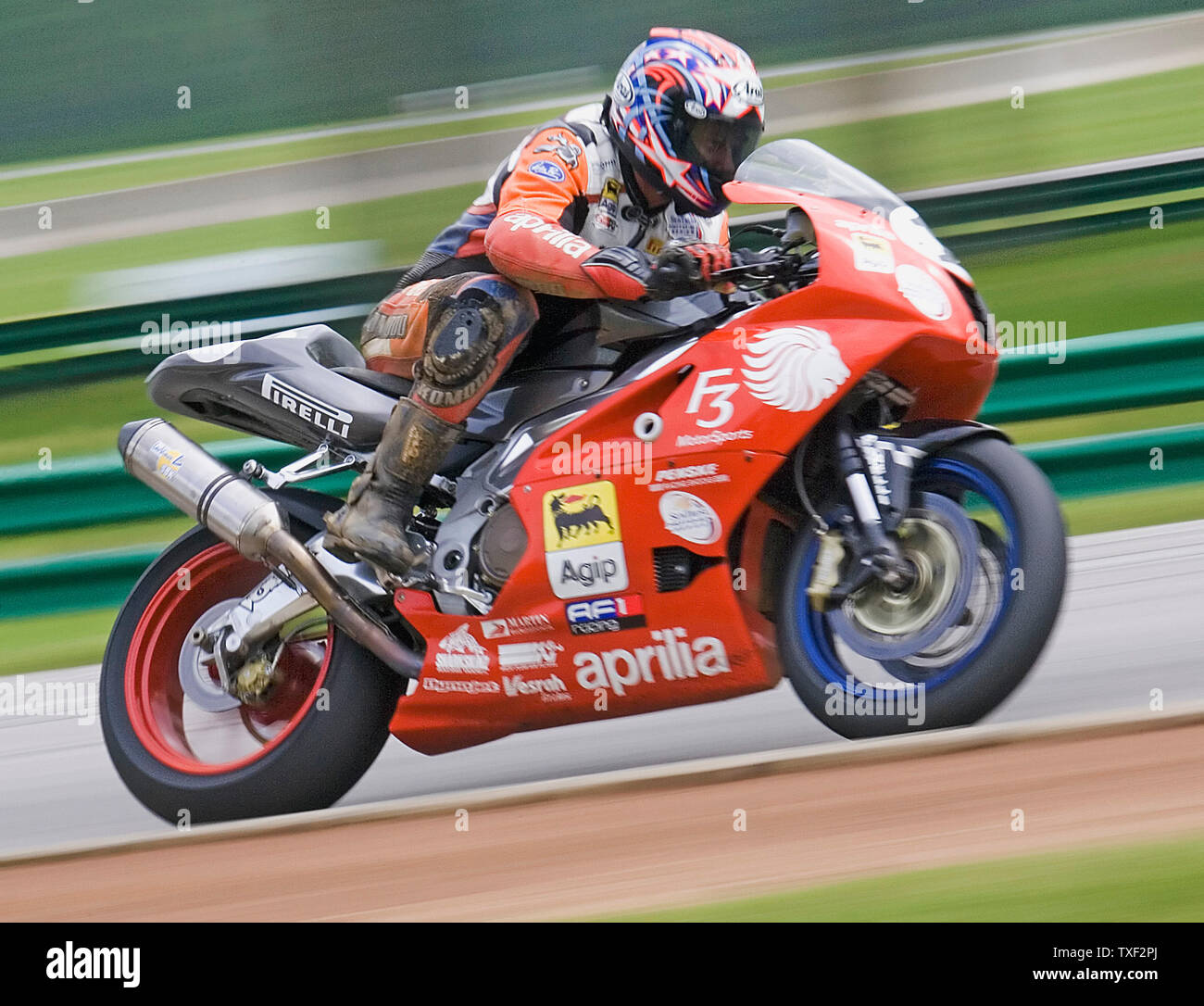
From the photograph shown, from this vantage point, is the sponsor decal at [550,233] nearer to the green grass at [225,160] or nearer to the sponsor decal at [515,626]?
the sponsor decal at [515,626]

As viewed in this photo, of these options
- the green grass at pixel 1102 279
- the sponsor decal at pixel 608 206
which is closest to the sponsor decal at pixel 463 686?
the sponsor decal at pixel 608 206

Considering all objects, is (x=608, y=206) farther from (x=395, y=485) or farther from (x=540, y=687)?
(x=540, y=687)

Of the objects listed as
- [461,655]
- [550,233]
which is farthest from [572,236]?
[461,655]

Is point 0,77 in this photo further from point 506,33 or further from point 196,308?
point 506,33

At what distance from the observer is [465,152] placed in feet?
24.7

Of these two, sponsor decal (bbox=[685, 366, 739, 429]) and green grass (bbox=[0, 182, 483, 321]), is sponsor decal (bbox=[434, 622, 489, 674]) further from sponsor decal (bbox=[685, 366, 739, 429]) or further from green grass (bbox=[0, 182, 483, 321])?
green grass (bbox=[0, 182, 483, 321])

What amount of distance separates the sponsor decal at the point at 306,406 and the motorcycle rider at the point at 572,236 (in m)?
0.19

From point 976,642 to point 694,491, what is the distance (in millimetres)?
683

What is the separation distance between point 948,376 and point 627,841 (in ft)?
4.09

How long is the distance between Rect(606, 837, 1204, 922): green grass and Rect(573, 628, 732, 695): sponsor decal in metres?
0.90

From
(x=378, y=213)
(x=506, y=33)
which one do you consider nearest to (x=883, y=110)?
(x=506, y=33)

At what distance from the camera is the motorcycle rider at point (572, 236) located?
139 inches

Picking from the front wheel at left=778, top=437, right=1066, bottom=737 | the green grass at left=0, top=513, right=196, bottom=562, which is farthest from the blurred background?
the front wheel at left=778, top=437, right=1066, bottom=737

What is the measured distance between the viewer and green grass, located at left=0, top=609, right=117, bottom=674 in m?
6.15
